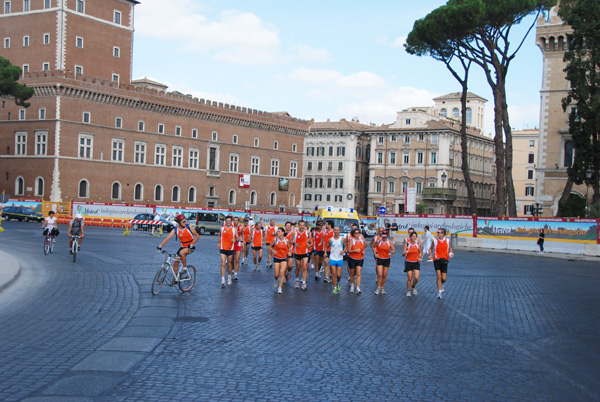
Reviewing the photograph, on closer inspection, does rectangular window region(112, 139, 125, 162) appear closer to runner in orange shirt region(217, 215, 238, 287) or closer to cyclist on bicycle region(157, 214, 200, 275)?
runner in orange shirt region(217, 215, 238, 287)

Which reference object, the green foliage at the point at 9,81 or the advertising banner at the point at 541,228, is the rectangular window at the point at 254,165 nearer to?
the green foliage at the point at 9,81

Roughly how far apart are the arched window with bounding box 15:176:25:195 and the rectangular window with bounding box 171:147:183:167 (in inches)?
603

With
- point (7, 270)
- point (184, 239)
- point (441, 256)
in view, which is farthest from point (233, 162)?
point (441, 256)

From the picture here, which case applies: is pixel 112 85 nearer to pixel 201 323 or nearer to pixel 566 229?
pixel 566 229

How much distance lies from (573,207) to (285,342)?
132 ft

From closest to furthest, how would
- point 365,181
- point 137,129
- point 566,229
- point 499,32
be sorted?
1. point 566,229
2. point 499,32
3. point 137,129
4. point 365,181

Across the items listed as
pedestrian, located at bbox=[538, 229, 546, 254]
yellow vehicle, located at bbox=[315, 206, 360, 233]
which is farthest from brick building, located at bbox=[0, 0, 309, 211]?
pedestrian, located at bbox=[538, 229, 546, 254]

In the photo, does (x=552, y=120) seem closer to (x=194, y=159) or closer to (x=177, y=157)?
(x=194, y=159)

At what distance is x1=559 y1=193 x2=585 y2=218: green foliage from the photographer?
4519cm

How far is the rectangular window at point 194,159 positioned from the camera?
7319 centimetres

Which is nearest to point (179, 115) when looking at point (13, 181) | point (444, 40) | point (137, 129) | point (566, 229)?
point (137, 129)

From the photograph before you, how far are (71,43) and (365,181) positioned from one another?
41740 mm

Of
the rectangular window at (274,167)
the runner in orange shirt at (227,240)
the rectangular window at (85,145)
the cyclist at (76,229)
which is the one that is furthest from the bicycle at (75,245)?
the rectangular window at (274,167)

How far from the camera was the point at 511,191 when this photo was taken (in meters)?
42.9
